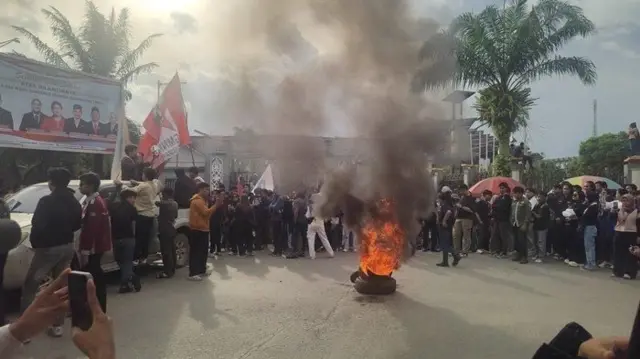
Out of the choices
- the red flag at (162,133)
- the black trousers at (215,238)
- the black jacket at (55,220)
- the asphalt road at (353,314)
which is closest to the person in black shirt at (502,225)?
the asphalt road at (353,314)

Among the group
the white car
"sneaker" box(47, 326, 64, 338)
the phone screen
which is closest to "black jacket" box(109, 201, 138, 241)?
the white car

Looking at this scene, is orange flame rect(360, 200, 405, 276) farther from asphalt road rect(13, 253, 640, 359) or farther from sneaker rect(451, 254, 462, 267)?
sneaker rect(451, 254, 462, 267)

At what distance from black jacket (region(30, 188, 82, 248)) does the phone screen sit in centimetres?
479

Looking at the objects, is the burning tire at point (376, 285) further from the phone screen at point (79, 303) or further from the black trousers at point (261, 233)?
the phone screen at point (79, 303)

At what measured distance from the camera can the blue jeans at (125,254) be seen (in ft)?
25.1

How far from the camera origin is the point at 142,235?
8.61m

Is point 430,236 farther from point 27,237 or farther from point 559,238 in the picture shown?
point 27,237

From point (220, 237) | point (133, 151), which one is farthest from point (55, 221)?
point (220, 237)

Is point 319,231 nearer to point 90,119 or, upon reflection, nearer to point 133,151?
point 133,151

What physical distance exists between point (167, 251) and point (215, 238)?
3282mm

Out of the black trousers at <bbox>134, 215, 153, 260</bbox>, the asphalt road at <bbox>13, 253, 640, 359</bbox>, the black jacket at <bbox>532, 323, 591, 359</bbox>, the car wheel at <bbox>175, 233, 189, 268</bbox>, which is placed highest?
the black jacket at <bbox>532, 323, 591, 359</bbox>

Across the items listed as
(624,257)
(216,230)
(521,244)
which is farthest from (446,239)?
(216,230)

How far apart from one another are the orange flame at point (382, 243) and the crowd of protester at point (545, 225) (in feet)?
10.5

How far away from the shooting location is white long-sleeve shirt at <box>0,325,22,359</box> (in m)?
1.56
